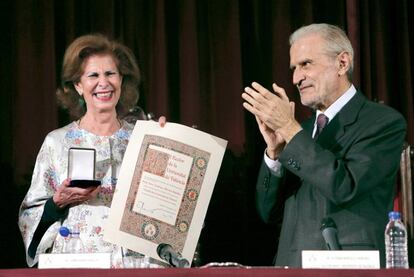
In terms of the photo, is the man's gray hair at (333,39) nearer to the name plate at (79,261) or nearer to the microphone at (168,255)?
the microphone at (168,255)

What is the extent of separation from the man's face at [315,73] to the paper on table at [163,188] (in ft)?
1.24

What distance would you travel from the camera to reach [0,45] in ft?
12.9

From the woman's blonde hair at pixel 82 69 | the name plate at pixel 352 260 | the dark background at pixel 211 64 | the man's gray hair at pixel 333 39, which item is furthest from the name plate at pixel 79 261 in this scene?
the dark background at pixel 211 64

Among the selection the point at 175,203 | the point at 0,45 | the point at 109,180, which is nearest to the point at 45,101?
the point at 0,45

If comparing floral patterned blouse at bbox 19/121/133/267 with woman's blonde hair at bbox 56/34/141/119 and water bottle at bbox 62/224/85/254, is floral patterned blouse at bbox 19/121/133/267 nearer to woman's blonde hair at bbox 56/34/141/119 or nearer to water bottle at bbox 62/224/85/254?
water bottle at bbox 62/224/85/254

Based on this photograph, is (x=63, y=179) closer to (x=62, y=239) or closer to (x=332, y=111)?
(x=62, y=239)

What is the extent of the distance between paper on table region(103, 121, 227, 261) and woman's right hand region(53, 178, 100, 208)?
0.35ft

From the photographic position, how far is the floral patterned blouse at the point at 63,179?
3.31m

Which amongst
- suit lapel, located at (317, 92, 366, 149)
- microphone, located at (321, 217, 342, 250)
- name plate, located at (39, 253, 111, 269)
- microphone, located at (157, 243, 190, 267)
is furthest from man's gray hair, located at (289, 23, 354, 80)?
name plate, located at (39, 253, 111, 269)

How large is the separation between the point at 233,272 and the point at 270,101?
939mm

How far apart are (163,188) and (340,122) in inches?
27.3

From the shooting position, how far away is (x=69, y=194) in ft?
10.6

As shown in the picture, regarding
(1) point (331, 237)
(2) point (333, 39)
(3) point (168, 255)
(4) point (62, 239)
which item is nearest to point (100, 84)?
(4) point (62, 239)

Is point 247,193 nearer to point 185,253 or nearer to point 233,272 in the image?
point 185,253
